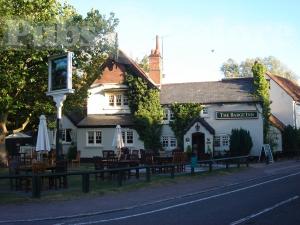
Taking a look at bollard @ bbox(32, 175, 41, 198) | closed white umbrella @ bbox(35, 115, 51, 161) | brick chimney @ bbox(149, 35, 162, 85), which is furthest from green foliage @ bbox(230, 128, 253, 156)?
bollard @ bbox(32, 175, 41, 198)

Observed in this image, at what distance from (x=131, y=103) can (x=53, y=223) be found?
29.6m

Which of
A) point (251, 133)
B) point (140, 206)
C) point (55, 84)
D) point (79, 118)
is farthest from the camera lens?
point (79, 118)

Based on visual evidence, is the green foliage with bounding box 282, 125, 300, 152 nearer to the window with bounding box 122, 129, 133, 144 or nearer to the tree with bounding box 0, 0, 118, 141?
the window with bounding box 122, 129, 133, 144

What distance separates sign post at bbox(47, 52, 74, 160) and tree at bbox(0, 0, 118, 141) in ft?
15.5

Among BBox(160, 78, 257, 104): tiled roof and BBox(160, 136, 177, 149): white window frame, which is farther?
BBox(160, 136, 177, 149): white window frame

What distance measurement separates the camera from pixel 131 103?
4119 cm

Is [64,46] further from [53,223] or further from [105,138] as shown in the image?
[53,223]

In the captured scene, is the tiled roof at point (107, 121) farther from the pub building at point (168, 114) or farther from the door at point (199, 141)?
the door at point (199, 141)

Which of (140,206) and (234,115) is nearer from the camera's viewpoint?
(140,206)

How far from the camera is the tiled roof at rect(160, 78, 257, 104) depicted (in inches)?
1577

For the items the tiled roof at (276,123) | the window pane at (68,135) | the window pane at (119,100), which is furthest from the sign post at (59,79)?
the tiled roof at (276,123)

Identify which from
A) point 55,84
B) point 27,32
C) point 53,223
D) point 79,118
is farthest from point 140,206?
point 79,118

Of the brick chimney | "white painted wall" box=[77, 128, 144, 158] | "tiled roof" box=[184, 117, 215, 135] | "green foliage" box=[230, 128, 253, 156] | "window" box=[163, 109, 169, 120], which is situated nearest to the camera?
"green foliage" box=[230, 128, 253, 156]

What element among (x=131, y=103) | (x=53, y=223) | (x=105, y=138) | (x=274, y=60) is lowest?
(x=53, y=223)
